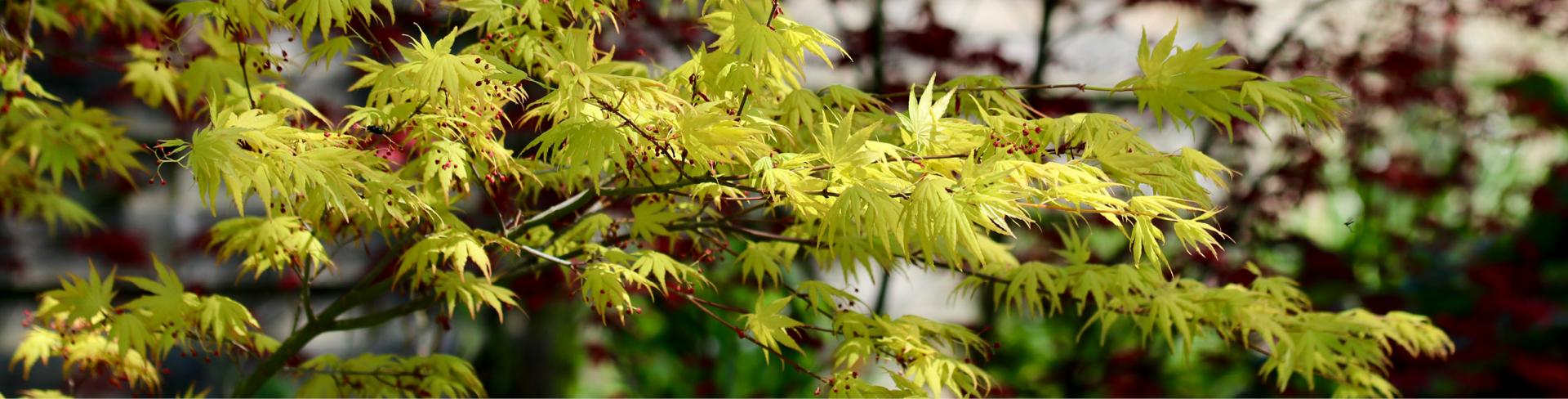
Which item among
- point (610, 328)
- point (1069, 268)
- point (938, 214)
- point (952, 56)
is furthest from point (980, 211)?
point (610, 328)

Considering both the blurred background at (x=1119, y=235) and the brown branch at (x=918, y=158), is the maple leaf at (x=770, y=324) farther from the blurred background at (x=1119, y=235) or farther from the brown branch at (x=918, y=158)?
the blurred background at (x=1119, y=235)

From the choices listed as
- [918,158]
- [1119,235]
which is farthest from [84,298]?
[1119,235]

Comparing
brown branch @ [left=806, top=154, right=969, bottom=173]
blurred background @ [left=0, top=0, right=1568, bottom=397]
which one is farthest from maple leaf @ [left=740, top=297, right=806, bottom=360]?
blurred background @ [left=0, top=0, right=1568, bottom=397]

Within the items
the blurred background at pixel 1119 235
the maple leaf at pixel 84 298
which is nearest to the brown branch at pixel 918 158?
the maple leaf at pixel 84 298

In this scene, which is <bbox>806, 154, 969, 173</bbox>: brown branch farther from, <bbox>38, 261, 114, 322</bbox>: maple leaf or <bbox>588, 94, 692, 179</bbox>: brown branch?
<bbox>38, 261, 114, 322</bbox>: maple leaf

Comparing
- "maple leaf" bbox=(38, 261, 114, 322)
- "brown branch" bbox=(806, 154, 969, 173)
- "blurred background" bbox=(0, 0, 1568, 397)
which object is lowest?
"blurred background" bbox=(0, 0, 1568, 397)

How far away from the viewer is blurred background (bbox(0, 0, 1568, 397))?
4363 mm

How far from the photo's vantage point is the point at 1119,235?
5141 millimetres

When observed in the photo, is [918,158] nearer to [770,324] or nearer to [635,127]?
[635,127]

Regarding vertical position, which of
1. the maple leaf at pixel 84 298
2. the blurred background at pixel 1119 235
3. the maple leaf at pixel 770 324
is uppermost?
the maple leaf at pixel 770 324

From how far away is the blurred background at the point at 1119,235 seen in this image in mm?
4363

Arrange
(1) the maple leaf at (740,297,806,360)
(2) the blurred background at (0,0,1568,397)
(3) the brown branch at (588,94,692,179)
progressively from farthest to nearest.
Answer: (2) the blurred background at (0,0,1568,397) → (1) the maple leaf at (740,297,806,360) → (3) the brown branch at (588,94,692,179)

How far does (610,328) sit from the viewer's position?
5145 mm

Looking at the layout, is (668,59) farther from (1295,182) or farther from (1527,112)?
(1527,112)
